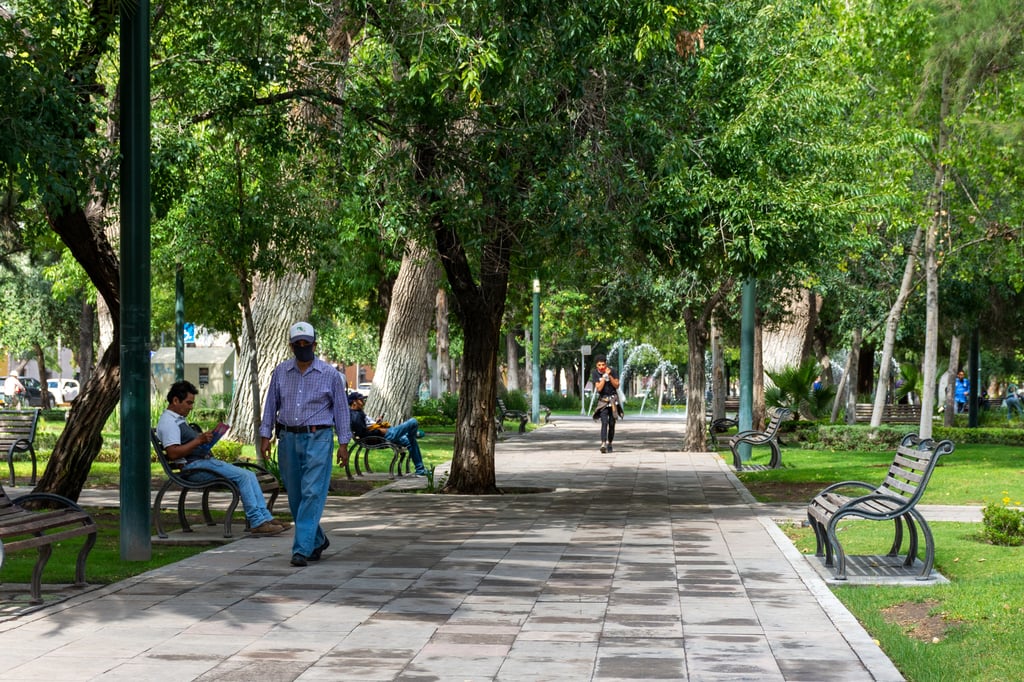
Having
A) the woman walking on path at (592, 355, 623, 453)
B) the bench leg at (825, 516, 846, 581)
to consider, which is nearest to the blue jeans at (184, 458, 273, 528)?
the bench leg at (825, 516, 846, 581)

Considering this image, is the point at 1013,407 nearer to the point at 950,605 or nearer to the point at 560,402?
the point at 560,402

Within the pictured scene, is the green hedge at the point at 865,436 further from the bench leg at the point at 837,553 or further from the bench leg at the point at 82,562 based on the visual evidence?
the bench leg at the point at 82,562

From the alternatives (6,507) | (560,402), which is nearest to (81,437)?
(6,507)

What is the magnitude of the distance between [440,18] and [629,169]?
2.63 meters

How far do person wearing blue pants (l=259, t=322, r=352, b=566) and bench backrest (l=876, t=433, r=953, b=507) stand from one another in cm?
396

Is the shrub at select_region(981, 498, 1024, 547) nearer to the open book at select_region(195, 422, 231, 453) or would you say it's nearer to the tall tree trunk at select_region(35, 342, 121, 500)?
the open book at select_region(195, 422, 231, 453)

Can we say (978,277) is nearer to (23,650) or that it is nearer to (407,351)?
(407,351)

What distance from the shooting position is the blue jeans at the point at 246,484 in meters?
10.9

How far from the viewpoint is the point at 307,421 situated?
9672mm

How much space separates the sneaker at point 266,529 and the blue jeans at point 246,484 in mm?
43

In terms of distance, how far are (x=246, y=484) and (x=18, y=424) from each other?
785 cm

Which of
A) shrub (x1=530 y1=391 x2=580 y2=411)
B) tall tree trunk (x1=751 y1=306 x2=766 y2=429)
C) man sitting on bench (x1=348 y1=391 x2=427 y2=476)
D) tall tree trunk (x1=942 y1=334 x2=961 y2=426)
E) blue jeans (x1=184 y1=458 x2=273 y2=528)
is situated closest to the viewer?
blue jeans (x1=184 y1=458 x2=273 y2=528)

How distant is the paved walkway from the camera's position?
20.2 ft

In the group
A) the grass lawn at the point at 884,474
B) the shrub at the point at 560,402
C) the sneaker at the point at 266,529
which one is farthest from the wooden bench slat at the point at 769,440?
the shrub at the point at 560,402
